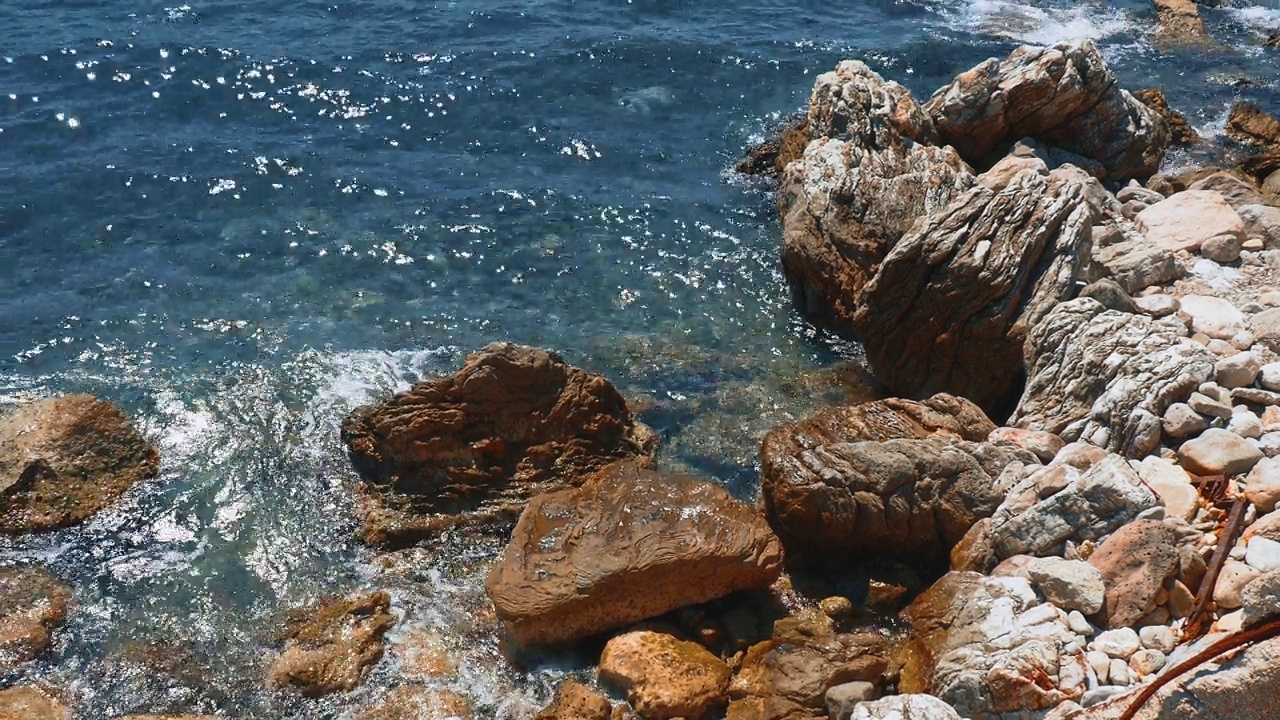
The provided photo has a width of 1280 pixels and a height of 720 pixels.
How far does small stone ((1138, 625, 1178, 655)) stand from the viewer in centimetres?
1014

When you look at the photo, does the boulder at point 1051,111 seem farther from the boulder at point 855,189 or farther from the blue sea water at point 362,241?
the blue sea water at point 362,241

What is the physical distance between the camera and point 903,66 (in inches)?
1085

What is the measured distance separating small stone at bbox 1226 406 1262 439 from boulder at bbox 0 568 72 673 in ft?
44.5

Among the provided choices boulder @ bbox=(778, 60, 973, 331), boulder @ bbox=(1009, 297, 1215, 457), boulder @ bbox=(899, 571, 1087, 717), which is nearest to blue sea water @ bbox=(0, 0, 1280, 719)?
boulder @ bbox=(778, 60, 973, 331)

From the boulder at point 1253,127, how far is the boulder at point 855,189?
7808 millimetres

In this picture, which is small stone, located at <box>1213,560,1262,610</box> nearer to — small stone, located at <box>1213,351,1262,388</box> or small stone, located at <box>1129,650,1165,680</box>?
small stone, located at <box>1129,650,1165,680</box>

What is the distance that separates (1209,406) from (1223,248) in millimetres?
4953

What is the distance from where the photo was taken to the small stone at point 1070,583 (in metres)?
10.8

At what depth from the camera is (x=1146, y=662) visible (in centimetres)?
997

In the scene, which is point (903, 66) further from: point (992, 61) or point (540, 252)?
point (540, 252)

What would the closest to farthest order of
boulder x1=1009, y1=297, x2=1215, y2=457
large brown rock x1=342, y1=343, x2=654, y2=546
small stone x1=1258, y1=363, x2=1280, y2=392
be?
small stone x1=1258, y1=363, x2=1280, y2=392
boulder x1=1009, y1=297, x2=1215, y2=457
large brown rock x1=342, y1=343, x2=654, y2=546

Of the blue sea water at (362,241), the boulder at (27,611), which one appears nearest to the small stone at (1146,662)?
the blue sea water at (362,241)

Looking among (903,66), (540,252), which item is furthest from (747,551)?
(903,66)

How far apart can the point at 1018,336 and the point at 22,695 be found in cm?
1289
